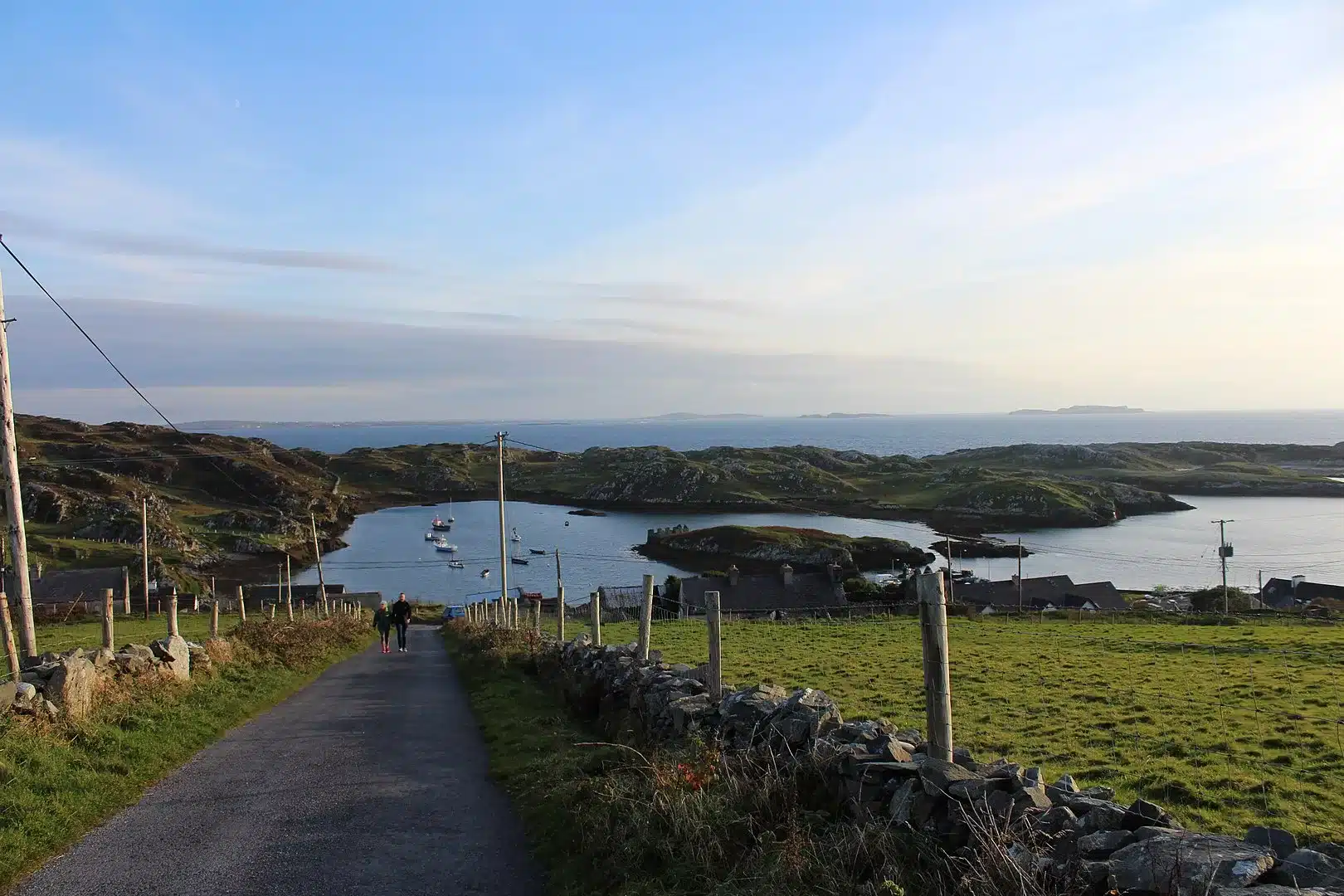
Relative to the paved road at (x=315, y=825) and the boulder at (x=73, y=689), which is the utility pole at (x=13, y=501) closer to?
the boulder at (x=73, y=689)

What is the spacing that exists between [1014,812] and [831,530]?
12005cm

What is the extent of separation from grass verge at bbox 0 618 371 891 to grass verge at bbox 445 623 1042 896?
159 inches

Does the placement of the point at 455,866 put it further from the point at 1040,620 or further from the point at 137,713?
the point at 1040,620

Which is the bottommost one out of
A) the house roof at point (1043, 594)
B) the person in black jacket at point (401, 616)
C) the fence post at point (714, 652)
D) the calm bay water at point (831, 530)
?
the calm bay water at point (831, 530)

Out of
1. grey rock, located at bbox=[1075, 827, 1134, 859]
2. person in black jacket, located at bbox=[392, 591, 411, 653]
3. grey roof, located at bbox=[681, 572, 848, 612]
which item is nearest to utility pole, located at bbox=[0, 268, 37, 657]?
person in black jacket, located at bbox=[392, 591, 411, 653]

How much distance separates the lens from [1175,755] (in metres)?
11.1

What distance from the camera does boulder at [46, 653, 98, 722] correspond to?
33.9 ft

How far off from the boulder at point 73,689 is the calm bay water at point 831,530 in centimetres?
6985

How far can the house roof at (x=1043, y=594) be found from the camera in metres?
56.3

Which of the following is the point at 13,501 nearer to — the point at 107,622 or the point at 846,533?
the point at 107,622

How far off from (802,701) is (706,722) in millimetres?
1571

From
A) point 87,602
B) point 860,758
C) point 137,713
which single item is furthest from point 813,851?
point 87,602

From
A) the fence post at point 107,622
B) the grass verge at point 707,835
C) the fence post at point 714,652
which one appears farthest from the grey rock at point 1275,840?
the fence post at point 107,622

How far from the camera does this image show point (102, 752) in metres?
9.84
